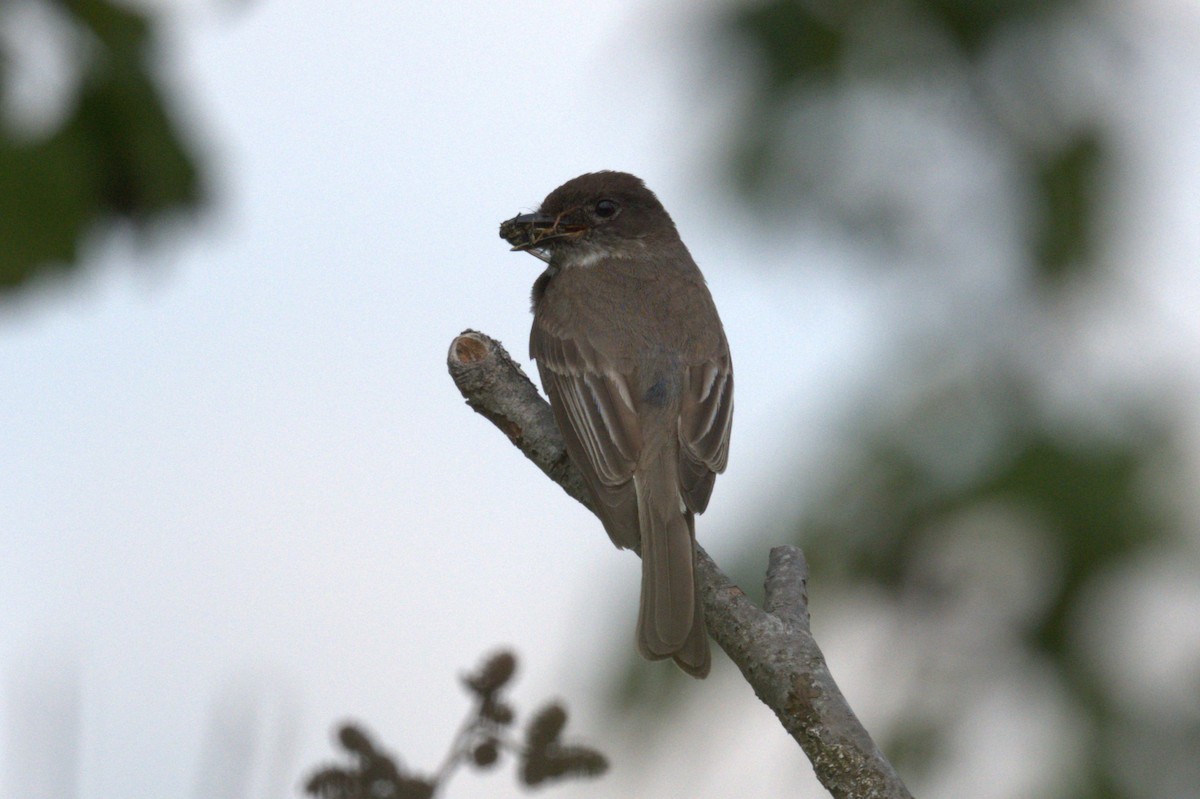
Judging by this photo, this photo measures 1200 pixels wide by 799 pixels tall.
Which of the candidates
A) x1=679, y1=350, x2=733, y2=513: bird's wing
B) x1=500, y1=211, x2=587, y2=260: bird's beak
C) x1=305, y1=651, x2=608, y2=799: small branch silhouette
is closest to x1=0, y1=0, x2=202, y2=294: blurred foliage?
x1=500, y1=211, x2=587, y2=260: bird's beak

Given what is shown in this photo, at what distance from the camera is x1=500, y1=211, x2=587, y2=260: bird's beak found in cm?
611

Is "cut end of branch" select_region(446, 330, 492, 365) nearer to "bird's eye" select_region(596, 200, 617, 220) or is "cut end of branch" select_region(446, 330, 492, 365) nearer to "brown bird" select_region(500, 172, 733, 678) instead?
"brown bird" select_region(500, 172, 733, 678)

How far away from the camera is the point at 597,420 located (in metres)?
4.95

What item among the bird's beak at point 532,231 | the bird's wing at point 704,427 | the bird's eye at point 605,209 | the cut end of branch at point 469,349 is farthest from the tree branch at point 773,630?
the bird's eye at point 605,209

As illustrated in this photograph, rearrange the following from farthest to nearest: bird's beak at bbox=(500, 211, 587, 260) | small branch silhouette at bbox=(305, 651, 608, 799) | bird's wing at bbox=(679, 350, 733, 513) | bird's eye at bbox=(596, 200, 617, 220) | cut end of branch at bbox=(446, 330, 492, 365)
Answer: bird's eye at bbox=(596, 200, 617, 220) < bird's beak at bbox=(500, 211, 587, 260) < bird's wing at bbox=(679, 350, 733, 513) < cut end of branch at bbox=(446, 330, 492, 365) < small branch silhouette at bbox=(305, 651, 608, 799)

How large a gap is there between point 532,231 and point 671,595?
7.90 feet

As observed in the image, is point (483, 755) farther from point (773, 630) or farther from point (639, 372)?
point (639, 372)

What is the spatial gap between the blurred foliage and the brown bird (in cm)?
146

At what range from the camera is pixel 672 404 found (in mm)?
5156

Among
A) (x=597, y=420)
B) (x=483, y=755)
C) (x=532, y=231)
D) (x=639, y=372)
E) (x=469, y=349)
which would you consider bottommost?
(x=483, y=755)

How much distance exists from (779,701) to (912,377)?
4.20 metres

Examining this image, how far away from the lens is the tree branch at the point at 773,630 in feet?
9.33

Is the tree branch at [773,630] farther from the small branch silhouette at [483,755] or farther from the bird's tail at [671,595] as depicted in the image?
the small branch silhouette at [483,755]

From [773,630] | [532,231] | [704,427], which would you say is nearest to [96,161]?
[532,231]
